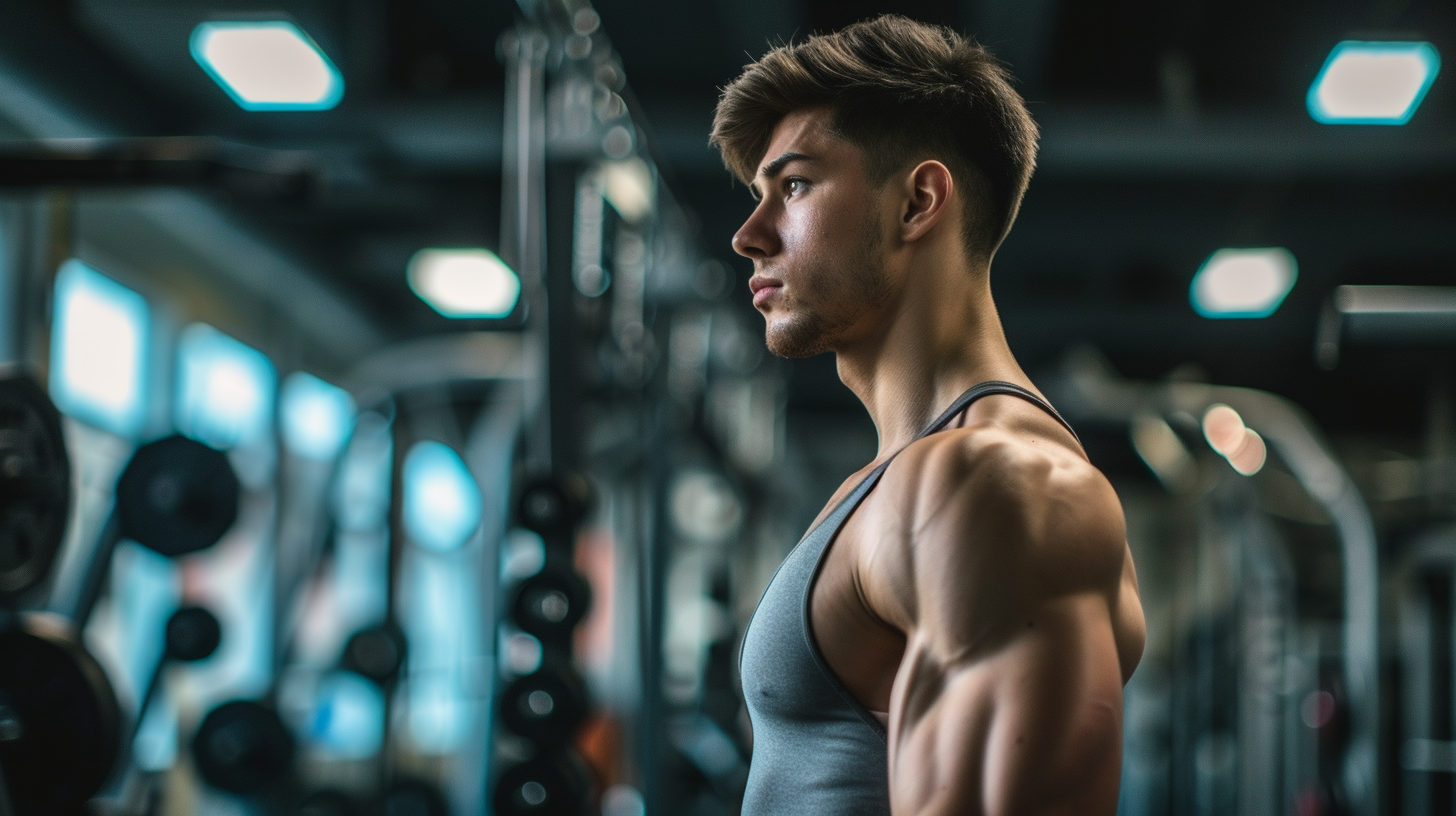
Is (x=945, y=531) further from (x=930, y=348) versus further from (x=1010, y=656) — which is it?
(x=930, y=348)

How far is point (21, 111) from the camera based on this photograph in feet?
15.6

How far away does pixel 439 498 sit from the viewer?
30.0ft

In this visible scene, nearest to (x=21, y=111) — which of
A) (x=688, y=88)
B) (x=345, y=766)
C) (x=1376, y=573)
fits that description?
(x=688, y=88)

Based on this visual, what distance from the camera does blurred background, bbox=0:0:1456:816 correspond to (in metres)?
2.98

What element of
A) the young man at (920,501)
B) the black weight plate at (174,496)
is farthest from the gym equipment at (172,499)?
the young man at (920,501)

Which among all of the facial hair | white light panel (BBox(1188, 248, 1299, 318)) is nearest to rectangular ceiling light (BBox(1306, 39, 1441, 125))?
white light panel (BBox(1188, 248, 1299, 318))

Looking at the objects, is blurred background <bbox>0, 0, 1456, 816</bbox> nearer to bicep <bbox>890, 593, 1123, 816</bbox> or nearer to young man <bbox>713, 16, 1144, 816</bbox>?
young man <bbox>713, 16, 1144, 816</bbox>

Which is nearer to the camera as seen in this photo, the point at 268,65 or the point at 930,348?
the point at 930,348

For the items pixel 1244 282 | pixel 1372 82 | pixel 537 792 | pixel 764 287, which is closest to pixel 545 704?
pixel 537 792

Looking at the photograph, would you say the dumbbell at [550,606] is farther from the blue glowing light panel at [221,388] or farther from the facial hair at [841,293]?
the blue glowing light panel at [221,388]

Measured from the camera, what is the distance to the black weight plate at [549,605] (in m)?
2.98

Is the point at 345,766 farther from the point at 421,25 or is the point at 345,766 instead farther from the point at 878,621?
the point at 878,621

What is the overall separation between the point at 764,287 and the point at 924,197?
16 centimetres

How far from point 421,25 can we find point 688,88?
99 cm
